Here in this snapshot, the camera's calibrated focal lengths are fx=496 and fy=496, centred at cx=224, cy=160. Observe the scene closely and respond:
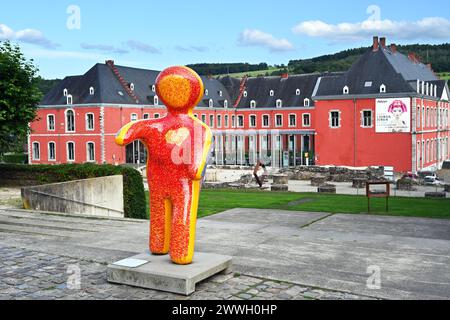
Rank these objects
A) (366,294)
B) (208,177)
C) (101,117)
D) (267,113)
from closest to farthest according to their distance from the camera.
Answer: (366,294) < (208,177) < (101,117) < (267,113)

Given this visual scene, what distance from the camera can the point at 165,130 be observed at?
7.45 metres

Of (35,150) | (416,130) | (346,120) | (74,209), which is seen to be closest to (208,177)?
(346,120)


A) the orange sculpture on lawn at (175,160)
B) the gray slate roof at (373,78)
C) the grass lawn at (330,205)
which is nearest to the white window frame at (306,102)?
the gray slate roof at (373,78)

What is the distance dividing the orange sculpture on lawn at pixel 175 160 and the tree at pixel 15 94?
14038 mm

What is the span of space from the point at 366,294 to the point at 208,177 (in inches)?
1059

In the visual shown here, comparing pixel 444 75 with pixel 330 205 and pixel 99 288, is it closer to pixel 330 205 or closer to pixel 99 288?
pixel 330 205

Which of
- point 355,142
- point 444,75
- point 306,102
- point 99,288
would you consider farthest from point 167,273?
point 444,75

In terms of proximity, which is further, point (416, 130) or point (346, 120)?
point (346, 120)

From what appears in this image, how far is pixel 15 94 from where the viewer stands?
19906 millimetres

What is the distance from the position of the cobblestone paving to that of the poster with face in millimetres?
34480

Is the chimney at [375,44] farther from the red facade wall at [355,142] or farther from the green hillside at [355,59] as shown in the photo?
the green hillside at [355,59]

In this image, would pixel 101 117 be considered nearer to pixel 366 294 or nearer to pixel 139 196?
pixel 139 196

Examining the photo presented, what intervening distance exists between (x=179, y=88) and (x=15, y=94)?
14779mm

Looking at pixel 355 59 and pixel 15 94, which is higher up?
pixel 355 59
